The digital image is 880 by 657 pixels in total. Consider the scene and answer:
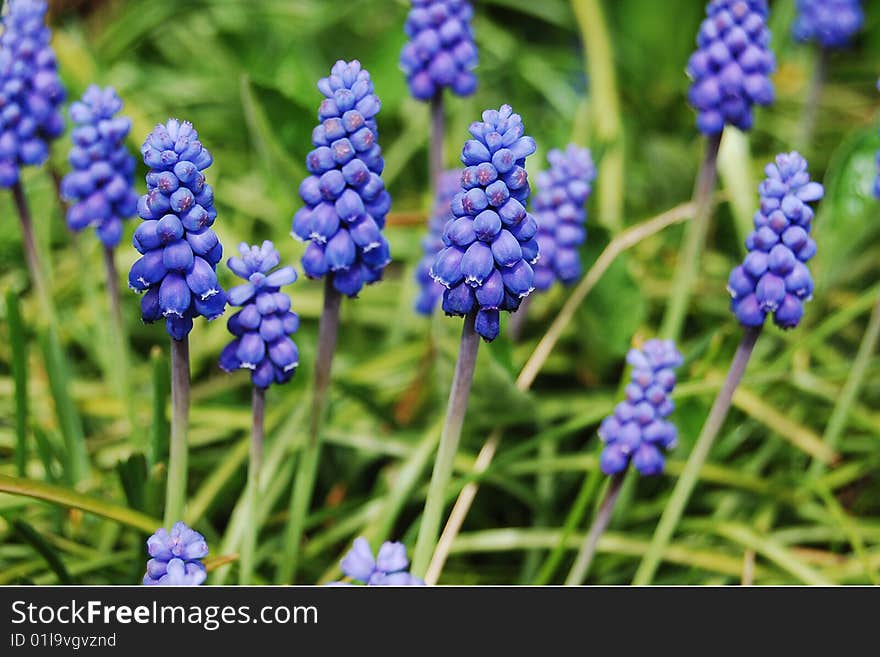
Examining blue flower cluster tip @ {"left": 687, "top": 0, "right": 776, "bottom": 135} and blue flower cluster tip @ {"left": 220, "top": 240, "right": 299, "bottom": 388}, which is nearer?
blue flower cluster tip @ {"left": 220, "top": 240, "right": 299, "bottom": 388}

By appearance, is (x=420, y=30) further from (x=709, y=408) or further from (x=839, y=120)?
(x=839, y=120)

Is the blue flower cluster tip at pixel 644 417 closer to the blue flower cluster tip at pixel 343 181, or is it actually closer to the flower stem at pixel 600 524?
the flower stem at pixel 600 524

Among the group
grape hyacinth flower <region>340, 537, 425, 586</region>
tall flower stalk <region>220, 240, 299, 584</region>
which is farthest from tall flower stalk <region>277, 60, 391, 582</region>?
grape hyacinth flower <region>340, 537, 425, 586</region>

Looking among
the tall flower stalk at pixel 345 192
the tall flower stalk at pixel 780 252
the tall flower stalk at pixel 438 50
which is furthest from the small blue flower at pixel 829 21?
the tall flower stalk at pixel 345 192

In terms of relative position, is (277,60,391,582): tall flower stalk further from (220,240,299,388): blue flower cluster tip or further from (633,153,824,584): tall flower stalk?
(633,153,824,584): tall flower stalk

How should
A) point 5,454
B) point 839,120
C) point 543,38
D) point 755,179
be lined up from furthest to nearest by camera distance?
1. point 543,38
2. point 839,120
3. point 755,179
4. point 5,454
